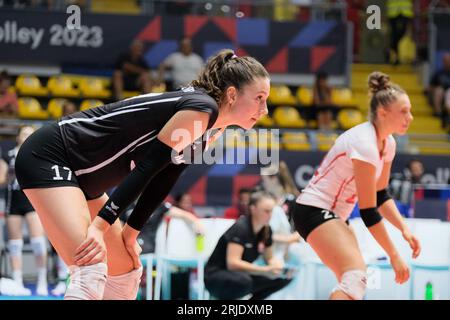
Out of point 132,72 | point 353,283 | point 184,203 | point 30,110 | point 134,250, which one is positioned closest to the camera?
point 134,250

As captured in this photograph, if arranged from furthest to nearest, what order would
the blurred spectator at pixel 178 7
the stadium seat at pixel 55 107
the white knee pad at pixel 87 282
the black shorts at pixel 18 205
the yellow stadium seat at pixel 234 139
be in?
1. the blurred spectator at pixel 178 7
2. the stadium seat at pixel 55 107
3. the yellow stadium seat at pixel 234 139
4. the black shorts at pixel 18 205
5. the white knee pad at pixel 87 282

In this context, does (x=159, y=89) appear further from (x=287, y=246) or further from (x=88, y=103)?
(x=287, y=246)

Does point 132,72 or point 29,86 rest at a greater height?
point 132,72

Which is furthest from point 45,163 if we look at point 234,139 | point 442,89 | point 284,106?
point 442,89

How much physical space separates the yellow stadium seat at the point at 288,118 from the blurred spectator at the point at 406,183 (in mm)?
2061

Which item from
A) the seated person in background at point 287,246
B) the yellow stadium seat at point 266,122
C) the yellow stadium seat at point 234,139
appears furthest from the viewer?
the yellow stadium seat at point 266,122

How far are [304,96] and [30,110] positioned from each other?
162 inches

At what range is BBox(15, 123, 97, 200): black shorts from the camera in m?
3.65

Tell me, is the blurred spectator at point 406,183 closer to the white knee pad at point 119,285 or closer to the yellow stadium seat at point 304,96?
the yellow stadium seat at point 304,96

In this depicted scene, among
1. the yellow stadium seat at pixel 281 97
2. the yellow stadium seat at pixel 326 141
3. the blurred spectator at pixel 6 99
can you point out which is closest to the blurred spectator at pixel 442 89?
the yellow stadium seat at pixel 281 97

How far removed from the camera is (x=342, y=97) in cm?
1311

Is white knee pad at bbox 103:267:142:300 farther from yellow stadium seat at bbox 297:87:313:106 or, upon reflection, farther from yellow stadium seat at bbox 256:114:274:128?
yellow stadium seat at bbox 297:87:313:106

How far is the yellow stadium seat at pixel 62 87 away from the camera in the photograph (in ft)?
40.2
